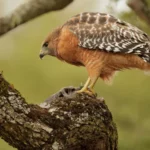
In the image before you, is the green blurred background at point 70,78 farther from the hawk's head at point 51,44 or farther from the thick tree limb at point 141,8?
the hawk's head at point 51,44

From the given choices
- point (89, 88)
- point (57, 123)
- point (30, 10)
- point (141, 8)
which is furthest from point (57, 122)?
point (141, 8)

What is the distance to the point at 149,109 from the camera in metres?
6.20

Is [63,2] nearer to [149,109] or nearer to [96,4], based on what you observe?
[149,109]

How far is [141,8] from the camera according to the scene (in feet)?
14.6

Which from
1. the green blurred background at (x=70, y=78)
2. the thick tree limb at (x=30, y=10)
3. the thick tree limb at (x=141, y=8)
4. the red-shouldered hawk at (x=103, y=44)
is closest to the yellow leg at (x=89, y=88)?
the red-shouldered hawk at (x=103, y=44)

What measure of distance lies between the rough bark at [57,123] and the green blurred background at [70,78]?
5.97 feet

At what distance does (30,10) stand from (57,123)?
95 centimetres

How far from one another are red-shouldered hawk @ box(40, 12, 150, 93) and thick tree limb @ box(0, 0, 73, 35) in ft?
0.42

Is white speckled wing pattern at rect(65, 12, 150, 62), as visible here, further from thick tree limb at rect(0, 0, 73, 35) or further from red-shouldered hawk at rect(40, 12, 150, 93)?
thick tree limb at rect(0, 0, 73, 35)

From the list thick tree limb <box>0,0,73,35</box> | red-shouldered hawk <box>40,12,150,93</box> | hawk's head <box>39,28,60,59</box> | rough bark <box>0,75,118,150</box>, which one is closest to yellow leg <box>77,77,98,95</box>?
red-shouldered hawk <box>40,12,150,93</box>

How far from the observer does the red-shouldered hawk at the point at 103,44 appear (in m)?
3.63

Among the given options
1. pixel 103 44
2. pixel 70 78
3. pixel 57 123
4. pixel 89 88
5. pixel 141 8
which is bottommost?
pixel 57 123

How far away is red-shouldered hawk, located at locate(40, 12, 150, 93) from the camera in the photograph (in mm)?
3633

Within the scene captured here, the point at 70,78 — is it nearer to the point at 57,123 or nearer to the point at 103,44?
the point at 103,44
